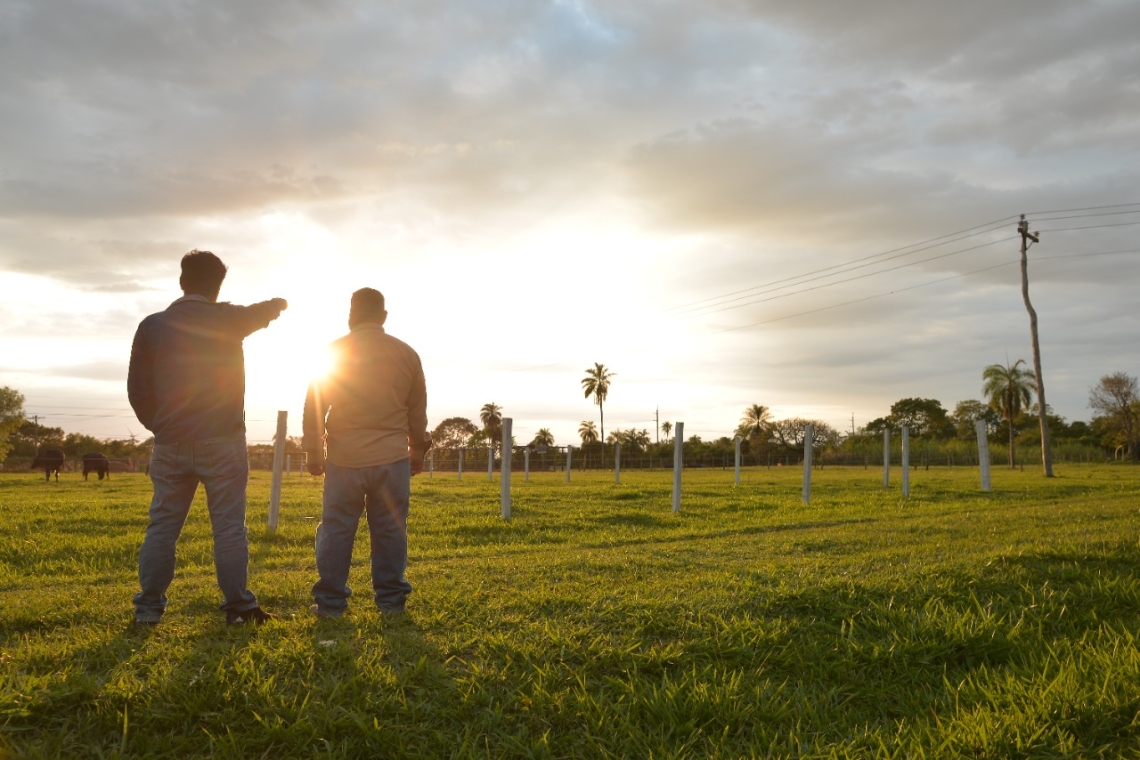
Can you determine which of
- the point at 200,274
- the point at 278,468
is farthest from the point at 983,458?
the point at 200,274

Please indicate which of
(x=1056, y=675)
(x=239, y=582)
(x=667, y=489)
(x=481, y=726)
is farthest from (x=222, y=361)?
(x=667, y=489)

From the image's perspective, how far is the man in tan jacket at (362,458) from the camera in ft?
15.5

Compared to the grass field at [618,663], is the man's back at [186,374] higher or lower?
higher

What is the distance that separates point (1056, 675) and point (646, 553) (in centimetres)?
430

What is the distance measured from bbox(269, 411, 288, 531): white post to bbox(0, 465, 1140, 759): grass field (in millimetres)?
3542

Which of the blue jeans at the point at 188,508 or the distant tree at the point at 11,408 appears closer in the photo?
the blue jeans at the point at 188,508

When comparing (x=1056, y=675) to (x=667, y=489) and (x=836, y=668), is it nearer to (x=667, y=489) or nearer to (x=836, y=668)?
(x=836, y=668)

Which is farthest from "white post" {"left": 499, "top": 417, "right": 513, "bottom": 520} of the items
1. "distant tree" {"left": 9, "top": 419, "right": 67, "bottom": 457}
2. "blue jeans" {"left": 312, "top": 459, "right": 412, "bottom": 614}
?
"distant tree" {"left": 9, "top": 419, "right": 67, "bottom": 457}

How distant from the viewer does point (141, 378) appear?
4.31 m

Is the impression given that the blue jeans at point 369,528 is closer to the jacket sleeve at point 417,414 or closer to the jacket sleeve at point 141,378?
the jacket sleeve at point 417,414

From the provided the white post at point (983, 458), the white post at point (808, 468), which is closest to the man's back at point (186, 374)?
the white post at point (808, 468)

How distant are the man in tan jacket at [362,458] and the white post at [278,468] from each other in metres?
5.73

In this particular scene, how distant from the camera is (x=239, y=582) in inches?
173

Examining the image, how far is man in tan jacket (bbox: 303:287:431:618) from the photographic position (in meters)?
4.71
